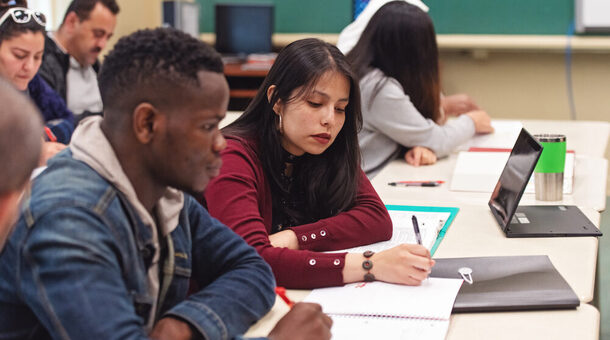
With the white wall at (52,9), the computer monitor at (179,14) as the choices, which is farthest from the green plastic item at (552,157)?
the white wall at (52,9)

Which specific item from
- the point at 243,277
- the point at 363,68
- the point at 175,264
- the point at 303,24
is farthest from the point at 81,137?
the point at 303,24

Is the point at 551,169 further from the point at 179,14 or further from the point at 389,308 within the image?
the point at 179,14

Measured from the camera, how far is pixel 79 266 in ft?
2.60

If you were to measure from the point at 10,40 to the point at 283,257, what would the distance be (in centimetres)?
159

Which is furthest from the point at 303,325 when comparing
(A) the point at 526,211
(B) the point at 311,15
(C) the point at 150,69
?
(B) the point at 311,15

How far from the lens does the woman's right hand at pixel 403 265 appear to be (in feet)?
4.10

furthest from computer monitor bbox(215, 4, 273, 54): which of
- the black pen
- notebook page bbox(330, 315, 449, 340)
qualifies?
notebook page bbox(330, 315, 449, 340)

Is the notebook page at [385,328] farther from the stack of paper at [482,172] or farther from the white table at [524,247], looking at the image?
the stack of paper at [482,172]

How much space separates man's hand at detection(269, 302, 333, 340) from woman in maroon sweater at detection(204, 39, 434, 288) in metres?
0.29

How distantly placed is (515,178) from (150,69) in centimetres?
101

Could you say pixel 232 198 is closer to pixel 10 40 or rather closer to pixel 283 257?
pixel 283 257

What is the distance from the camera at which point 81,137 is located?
91 centimetres

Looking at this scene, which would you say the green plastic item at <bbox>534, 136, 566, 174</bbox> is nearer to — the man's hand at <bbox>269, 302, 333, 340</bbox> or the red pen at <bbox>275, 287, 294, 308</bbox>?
the red pen at <bbox>275, 287, 294, 308</bbox>

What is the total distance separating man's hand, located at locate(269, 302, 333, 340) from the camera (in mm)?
996
